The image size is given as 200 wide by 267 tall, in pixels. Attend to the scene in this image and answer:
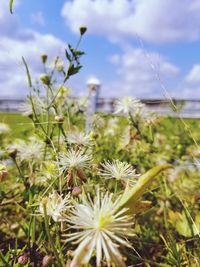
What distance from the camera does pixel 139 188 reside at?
0.63 metres

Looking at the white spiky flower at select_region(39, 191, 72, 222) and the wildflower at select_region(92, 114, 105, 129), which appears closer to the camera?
the white spiky flower at select_region(39, 191, 72, 222)

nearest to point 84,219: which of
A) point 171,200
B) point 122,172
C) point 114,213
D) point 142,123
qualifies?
point 114,213

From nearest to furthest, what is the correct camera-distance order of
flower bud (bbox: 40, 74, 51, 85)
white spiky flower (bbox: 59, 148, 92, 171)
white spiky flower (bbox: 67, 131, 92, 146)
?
white spiky flower (bbox: 59, 148, 92, 171), white spiky flower (bbox: 67, 131, 92, 146), flower bud (bbox: 40, 74, 51, 85)

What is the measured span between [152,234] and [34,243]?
0.55 meters

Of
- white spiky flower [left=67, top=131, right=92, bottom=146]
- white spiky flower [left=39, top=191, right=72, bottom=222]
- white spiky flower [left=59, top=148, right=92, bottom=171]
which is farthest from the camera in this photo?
white spiky flower [left=67, top=131, right=92, bottom=146]

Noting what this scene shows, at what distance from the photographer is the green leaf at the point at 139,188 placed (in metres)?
0.62

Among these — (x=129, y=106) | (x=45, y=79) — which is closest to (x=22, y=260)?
(x=45, y=79)

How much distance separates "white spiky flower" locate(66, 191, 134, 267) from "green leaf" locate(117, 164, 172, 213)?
0.01 metres

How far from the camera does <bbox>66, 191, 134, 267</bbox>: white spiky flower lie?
0.58 m

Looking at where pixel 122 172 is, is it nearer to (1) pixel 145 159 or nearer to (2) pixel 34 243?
(2) pixel 34 243

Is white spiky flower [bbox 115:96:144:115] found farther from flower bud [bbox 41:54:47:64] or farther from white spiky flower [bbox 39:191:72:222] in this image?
white spiky flower [bbox 39:191:72:222]

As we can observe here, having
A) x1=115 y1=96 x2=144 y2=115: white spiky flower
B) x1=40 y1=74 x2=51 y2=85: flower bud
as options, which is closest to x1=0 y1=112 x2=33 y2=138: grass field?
x1=40 y1=74 x2=51 y2=85: flower bud

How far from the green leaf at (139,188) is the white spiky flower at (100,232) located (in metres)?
0.01

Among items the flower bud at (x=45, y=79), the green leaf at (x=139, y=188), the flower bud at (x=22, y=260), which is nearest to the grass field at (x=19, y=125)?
the flower bud at (x=45, y=79)
